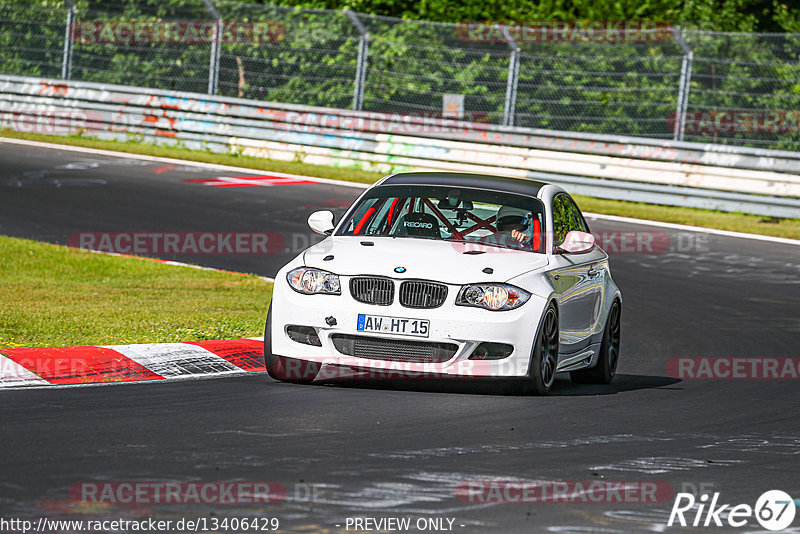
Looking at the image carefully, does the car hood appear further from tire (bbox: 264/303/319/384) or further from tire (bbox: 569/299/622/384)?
tire (bbox: 569/299/622/384)

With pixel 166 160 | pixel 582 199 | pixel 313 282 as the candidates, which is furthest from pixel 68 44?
pixel 313 282

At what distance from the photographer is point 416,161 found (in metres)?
24.5

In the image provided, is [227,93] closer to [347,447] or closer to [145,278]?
[145,278]

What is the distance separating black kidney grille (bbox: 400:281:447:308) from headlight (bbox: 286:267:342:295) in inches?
16.2

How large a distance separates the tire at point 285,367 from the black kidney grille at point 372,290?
56cm

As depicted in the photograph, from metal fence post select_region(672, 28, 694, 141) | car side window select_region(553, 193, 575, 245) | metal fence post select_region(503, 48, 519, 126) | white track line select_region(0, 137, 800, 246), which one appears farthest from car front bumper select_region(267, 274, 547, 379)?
metal fence post select_region(503, 48, 519, 126)

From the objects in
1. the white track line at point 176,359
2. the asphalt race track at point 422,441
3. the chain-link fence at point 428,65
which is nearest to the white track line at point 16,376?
the asphalt race track at point 422,441

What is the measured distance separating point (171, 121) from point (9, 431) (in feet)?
66.9

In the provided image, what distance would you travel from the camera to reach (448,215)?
10.1 meters

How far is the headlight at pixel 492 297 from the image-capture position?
28.7 ft

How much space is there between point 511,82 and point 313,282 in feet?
50.6

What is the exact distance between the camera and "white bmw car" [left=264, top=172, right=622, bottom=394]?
8.67 metres

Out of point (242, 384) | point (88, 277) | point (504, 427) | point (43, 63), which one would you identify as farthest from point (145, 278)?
point (43, 63)

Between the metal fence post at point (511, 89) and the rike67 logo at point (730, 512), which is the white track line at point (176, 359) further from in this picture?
the metal fence post at point (511, 89)
